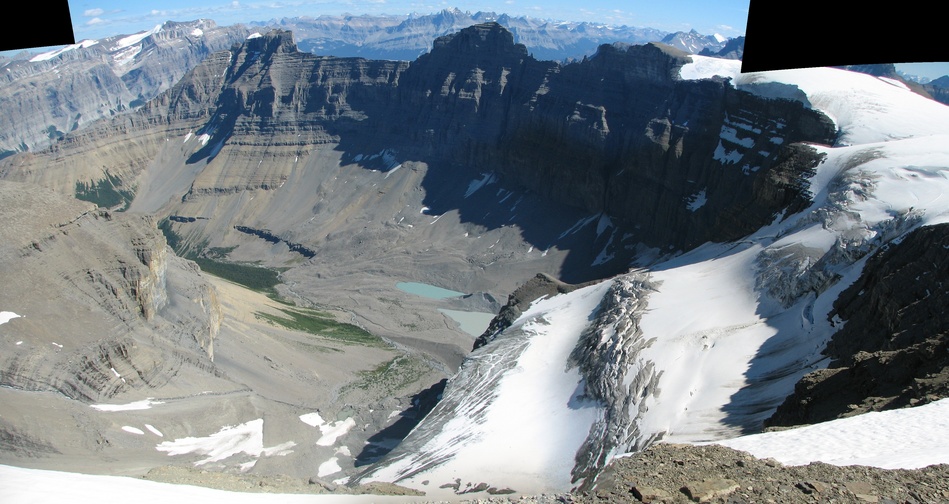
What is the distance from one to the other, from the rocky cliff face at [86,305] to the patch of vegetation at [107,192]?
332 ft

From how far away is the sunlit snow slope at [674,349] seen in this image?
117 ft

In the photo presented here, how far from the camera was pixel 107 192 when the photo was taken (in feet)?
484

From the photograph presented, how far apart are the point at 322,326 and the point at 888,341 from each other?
203 feet

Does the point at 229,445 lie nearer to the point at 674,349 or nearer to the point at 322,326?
the point at 674,349

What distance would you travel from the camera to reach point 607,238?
316ft

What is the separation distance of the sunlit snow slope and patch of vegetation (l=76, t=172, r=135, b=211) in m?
119

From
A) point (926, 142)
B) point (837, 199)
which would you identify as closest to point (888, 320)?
point (837, 199)

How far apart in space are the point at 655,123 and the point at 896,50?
91.9 meters

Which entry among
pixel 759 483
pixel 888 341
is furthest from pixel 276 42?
pixel 759 483

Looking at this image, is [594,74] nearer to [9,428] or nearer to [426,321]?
[426,321]

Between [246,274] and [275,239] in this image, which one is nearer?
[246,274]

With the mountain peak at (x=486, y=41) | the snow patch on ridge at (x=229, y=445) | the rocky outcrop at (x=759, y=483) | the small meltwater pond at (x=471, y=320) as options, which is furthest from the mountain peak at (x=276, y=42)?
the rocky outcrop at (x=759, y=483)

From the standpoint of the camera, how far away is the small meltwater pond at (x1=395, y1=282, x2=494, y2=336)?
8569 centimetres

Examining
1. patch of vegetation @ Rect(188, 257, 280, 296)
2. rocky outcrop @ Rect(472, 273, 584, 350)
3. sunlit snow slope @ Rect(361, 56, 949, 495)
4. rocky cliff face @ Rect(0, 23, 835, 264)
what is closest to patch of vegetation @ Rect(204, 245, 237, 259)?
patch of vegetation @ Rect(188, 257, 280, 296)
